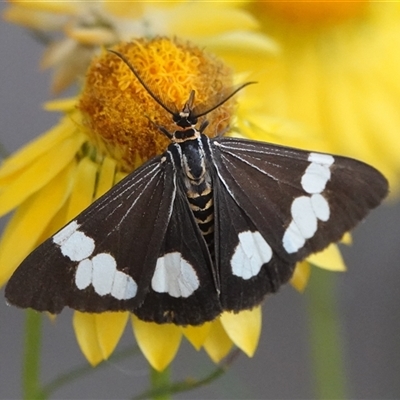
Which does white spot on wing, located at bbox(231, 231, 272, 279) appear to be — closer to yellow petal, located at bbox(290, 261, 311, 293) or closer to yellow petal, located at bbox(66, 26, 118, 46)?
yellow petal, located at bbox(290, 261, 311, 293)

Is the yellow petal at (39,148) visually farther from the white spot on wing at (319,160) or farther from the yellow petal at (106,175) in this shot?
the white spot on wing at (319,160)

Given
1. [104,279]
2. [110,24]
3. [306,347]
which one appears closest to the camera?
[104,279]

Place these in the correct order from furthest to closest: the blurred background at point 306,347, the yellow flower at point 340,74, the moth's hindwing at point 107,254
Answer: the blurred background at point 306,347, the yellow flower at point 340,74, the moth's hindwing at point 107,254

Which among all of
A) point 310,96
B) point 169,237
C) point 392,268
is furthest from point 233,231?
point 392,268

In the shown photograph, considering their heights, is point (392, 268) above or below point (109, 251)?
above

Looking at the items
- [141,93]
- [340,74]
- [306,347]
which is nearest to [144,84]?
[141,93]

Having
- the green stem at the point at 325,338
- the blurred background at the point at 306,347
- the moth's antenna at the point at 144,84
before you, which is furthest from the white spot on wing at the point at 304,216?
the blurred background at the point at 306,347

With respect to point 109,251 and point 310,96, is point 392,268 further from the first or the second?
point 109,251

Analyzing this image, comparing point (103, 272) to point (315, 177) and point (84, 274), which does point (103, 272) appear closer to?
point (84, 274)
